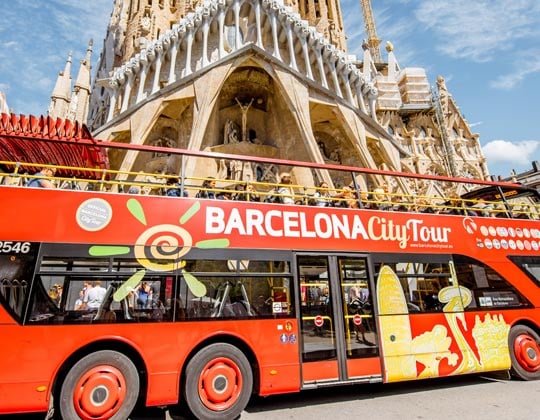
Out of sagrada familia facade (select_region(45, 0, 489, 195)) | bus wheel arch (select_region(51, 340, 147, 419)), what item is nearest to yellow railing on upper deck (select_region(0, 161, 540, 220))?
bus wheel arch (select_region(51, 340, 147, 419))

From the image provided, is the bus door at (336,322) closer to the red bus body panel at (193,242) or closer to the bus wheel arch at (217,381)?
the red bus body panel at (193,242)

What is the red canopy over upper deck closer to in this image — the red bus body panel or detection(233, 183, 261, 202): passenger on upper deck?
the red bus body panel

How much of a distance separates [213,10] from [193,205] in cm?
2292

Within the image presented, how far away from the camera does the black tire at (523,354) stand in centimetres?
553

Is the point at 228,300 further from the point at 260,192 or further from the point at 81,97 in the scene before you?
the point at 81,97

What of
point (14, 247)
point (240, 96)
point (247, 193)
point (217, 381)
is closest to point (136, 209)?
point (14, 247)

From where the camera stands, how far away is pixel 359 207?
548 cm

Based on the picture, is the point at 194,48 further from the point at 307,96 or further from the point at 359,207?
the point at 359,207

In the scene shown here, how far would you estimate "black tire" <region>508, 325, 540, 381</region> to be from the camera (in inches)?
218

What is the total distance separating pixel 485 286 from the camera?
560 centimetres

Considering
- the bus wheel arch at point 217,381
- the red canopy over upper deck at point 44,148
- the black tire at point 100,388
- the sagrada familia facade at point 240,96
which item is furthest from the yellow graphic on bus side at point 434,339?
the sagrada familia facade at point 240,96

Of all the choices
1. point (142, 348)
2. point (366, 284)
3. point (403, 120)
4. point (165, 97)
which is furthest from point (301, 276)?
point (403, 120)

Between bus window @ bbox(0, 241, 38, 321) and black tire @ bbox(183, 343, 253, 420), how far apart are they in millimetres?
2152

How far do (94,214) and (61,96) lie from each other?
38.3m
